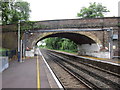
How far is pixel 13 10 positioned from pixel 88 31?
40.7ft

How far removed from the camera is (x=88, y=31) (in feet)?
68.3

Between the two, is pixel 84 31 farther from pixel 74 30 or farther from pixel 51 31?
pixel 51 31

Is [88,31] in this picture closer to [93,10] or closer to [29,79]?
[29,79]

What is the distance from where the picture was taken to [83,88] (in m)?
6.86

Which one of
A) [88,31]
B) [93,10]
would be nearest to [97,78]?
[88,31]

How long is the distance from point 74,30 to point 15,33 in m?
10.6

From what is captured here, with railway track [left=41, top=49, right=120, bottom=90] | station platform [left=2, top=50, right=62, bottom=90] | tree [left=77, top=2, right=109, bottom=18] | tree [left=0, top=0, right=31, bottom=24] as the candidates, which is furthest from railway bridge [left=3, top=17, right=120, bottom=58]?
tree [left=77, top=2, right=109, bottom=18]

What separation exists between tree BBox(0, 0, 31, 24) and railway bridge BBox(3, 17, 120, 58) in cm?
190

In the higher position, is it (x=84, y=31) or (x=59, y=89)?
(x=84, y=31)

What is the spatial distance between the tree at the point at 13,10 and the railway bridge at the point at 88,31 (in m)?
1.90

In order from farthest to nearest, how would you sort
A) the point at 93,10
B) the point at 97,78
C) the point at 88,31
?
the point at 93,10
the point at 88,31
the point at 97,78

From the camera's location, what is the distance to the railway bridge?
64.9 feet

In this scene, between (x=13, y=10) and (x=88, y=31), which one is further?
(x=88, y=31)

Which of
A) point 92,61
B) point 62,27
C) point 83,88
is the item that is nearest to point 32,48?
point 62,27
